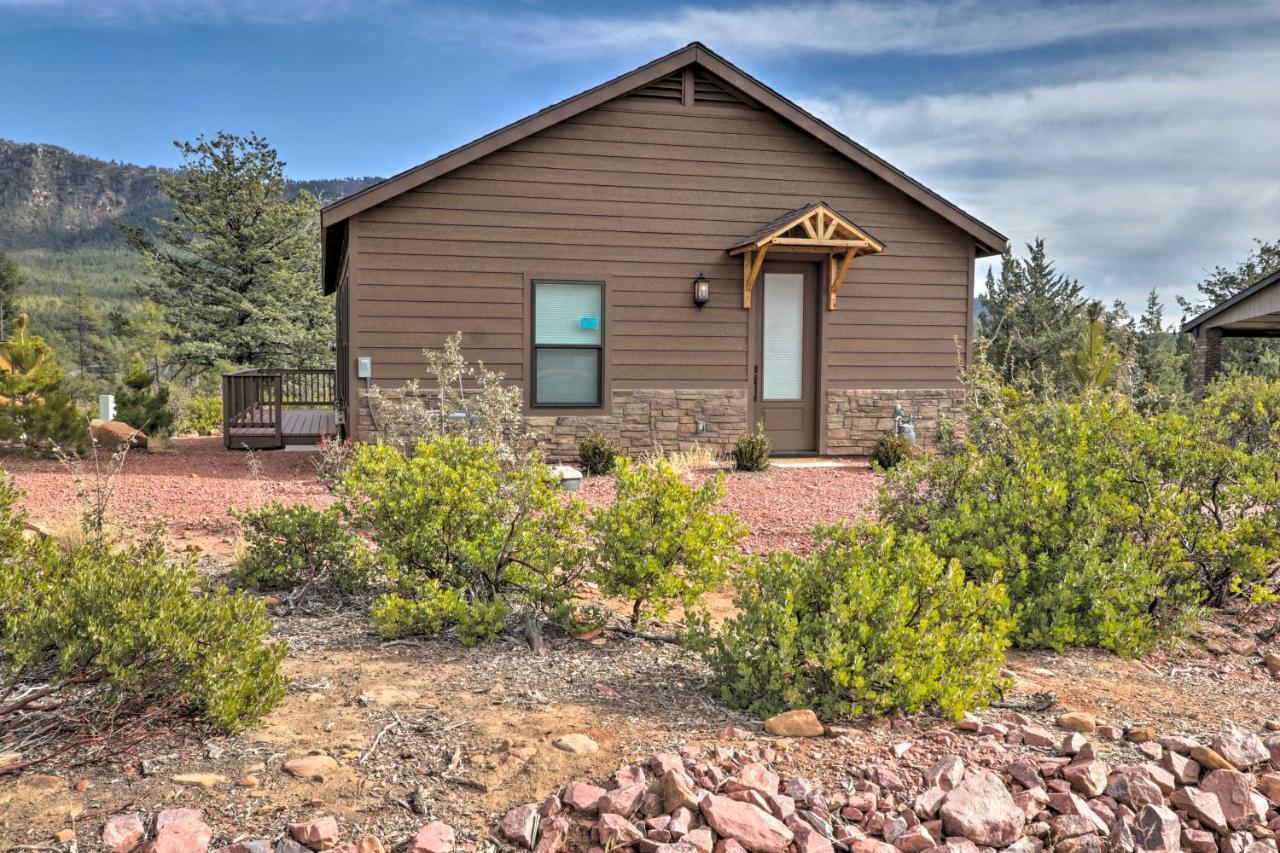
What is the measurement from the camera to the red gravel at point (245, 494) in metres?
7.05

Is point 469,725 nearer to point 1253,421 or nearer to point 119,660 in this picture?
point 119,660

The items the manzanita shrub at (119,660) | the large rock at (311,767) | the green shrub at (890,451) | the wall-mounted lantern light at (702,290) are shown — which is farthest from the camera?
the wall-mounted lantern light at (702,290)

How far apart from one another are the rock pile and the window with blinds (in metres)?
8.21

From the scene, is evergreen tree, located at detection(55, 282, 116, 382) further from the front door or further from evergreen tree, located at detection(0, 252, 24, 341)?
the front door

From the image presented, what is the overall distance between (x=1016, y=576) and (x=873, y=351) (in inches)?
301

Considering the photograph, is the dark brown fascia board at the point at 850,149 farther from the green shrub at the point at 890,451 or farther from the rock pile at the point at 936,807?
the rock pile at the point at 936,807

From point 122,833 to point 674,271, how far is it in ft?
30.6

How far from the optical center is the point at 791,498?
8703mm

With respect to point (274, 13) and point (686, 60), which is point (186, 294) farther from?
point (686, 60)

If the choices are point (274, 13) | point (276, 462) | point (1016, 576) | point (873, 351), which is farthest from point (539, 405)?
point (274, 13)

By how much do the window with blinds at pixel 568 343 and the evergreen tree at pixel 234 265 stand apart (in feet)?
63.5

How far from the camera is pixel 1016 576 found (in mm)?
4473

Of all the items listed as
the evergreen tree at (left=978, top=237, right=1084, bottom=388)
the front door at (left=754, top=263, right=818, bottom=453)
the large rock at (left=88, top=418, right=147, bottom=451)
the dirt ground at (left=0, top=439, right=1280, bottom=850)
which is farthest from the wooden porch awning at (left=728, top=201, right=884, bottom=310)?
the evergreen tree at (left=978, top=237, right=1084, bottom=388)

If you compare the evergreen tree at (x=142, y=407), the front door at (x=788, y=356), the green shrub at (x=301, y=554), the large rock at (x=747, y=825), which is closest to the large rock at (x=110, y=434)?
the evergreen tree at (x=142, y=407)
